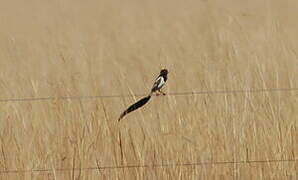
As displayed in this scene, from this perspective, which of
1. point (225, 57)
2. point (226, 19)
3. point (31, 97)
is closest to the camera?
point (31, 97)

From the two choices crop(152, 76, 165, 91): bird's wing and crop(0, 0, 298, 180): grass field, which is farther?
crop(0, 0, 298, 180): grass field

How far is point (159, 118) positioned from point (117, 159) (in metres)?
0.28

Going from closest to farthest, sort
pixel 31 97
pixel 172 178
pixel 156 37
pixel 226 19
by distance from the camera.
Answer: pixel 172 178 < pixel 31 97 < pixel 226 19 < pixel 156 37

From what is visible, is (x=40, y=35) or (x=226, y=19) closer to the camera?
(x=226, y=19)

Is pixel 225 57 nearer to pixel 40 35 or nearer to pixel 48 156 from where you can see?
pixel 48 156

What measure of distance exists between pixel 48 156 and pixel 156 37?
2373 mm

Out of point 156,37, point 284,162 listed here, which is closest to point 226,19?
point 156,37

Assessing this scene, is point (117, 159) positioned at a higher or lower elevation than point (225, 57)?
lower

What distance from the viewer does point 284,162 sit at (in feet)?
10.2

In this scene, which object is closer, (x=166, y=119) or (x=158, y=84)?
(x=158, y=84)

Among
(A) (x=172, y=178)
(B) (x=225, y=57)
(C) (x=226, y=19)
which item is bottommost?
(A) (x=172, y=178)

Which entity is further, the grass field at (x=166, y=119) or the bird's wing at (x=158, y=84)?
the grass field at (x=166, y=119)

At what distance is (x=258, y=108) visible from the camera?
3305mm

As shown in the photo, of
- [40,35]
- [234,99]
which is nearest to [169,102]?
[234,99]
